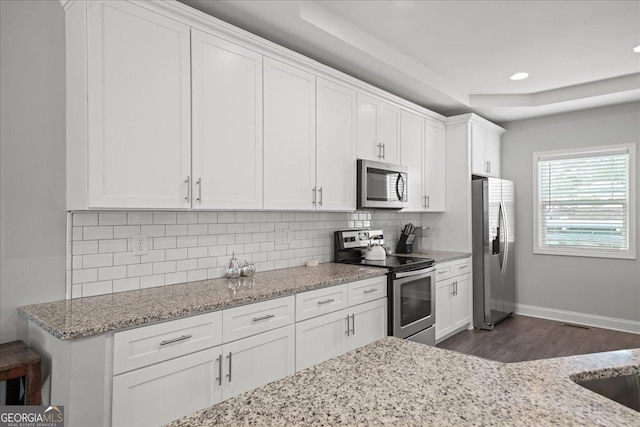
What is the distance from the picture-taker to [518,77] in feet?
13.1

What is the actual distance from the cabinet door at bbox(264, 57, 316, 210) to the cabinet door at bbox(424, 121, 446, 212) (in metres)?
1.87

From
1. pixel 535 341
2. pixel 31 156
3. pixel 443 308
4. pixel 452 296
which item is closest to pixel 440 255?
pixel 452 296

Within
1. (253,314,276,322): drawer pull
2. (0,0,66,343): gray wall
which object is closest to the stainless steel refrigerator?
(253,314,276,322): drawer pull

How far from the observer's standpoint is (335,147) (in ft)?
10.6

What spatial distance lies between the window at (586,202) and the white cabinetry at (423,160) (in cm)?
143

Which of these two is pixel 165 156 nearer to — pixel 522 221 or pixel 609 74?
pixel 609 74

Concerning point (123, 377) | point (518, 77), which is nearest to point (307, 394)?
point (123, 377)

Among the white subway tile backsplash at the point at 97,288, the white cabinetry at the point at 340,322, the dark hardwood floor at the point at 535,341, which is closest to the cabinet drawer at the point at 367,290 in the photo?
the white cabinetry at the point at 340,322

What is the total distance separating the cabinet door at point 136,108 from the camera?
1.91m

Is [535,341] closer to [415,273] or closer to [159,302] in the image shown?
[415,273]

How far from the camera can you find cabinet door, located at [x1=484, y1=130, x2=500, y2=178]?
500 centimetres

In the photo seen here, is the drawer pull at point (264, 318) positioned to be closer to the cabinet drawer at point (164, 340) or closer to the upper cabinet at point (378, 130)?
the cabinet drawer at point (164, 340)

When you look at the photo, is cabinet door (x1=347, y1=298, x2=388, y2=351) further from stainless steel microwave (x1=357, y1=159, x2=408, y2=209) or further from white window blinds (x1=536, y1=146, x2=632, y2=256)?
white window blinds (x1=536, y1=146, x2=632, y2=256)

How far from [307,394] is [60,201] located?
1.80m
